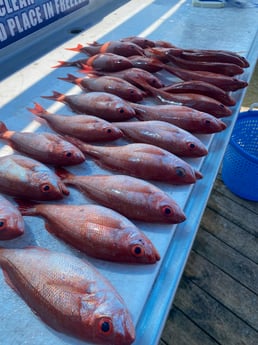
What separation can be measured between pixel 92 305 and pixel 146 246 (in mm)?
258

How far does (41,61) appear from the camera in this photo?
7.35 ft

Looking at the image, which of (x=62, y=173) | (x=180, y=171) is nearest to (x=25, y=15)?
(x=62, y=173)

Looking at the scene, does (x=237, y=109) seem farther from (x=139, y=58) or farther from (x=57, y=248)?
(x=57, y=248)

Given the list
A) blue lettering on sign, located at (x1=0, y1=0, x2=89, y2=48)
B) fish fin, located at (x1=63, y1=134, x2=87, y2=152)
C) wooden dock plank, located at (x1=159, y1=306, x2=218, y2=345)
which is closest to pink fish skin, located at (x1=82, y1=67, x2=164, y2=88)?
fish fin, located at (x1=63, y1=134, x2=87, y2=152)

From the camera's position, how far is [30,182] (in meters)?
1.20

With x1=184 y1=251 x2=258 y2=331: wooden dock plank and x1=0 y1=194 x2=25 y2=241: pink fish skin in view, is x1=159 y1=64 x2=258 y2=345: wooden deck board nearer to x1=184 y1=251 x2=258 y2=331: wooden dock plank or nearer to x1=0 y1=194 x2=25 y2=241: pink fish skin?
x1=184 y1=251 x2=258 y2=331: wooden dock plank

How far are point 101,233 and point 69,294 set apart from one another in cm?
22

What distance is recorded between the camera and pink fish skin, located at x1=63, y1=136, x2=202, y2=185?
50.9 inches

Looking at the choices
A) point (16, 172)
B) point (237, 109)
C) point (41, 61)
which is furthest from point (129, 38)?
point (16, 172)

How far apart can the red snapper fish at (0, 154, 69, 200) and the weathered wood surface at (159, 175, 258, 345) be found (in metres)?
1.06

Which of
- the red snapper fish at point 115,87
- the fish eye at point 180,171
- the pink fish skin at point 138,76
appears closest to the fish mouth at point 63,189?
the fish eye at point 180,171

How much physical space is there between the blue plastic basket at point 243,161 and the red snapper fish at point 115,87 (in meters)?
0.86

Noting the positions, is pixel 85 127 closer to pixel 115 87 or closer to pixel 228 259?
pixel 115 87

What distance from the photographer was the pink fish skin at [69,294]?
82 centimetres
